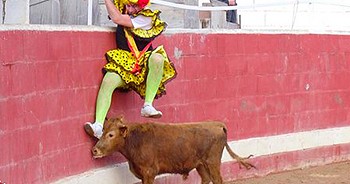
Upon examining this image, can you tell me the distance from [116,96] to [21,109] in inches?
75.7

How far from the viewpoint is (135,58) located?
306 inches

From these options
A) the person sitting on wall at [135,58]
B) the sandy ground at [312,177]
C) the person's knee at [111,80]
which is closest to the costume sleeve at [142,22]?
the person sitting on wall at [135,58]

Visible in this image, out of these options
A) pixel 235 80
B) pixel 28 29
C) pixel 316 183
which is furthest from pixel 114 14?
pixel 316 183

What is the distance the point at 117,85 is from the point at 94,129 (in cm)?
44

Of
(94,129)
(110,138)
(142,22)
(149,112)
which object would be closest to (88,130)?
(94,129)

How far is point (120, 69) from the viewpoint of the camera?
765 centimetres

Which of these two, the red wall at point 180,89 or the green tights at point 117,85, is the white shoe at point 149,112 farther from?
the red wall at point 180,89

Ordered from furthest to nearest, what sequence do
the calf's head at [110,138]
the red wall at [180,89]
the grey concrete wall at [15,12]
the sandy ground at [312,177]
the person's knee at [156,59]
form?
1. the sandy ground at [312,177]
2. the person's knee at [156,59]
3. the calf's head at [110,138]
4. the grey concrete wall at [15,12]
5. the red wall at [180,89]

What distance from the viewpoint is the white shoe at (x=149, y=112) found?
775 centimetres

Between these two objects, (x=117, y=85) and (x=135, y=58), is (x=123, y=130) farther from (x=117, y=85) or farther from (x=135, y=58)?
(x=135, y=58)

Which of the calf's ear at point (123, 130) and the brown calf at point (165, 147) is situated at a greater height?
the calf's ear at point (123, 130)

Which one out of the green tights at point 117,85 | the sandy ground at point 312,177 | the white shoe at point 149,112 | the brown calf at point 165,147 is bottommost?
the sandy ground at point 312,177

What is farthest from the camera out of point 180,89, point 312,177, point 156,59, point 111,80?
point 312,177

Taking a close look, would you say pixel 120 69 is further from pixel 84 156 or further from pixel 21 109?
pixel 21 109
